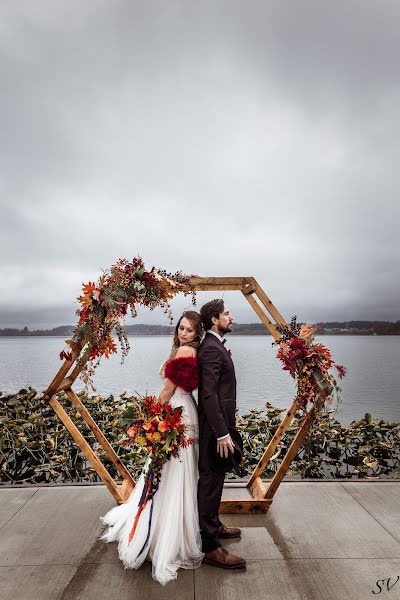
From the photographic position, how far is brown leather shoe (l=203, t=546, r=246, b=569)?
10.9 feet

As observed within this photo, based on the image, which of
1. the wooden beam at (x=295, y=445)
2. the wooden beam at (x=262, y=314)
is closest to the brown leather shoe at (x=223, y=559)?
the wooden beam at (x=295, y=445)

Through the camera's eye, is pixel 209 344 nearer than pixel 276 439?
Yes

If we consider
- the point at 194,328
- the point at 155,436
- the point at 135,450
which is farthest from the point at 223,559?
the point at 135,450

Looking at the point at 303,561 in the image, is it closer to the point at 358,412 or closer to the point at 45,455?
the point at 45,455

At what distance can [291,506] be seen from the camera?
4.38 m

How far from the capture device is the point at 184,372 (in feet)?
10.8

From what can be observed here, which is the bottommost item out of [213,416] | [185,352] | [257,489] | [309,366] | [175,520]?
[257,489]

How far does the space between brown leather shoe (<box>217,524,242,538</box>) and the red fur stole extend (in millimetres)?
1302

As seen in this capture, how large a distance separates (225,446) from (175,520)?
64cm

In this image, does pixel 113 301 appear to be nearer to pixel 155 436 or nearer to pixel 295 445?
pixel 155 436

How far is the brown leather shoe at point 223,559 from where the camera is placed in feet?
10.9

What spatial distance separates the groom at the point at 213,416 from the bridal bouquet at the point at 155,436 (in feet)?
0.60

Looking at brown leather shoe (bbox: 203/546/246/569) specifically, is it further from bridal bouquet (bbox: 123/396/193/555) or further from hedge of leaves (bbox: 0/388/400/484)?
hedge of leaves (bbox: 0/388/400/484)

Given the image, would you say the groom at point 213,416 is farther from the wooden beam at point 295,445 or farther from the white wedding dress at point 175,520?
the wooden beam at point 295,445
